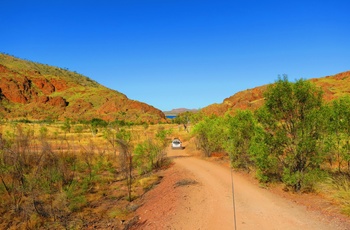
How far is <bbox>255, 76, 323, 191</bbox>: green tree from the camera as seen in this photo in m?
12.7

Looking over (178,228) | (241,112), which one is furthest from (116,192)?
(241,112)

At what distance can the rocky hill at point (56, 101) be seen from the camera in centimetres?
10781

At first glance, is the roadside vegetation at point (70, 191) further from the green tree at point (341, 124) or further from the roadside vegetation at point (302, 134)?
the green tree at point (341, 124)

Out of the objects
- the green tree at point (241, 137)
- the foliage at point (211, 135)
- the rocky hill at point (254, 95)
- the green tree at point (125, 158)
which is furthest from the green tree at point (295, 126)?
the rocky hill at point (254, 95)

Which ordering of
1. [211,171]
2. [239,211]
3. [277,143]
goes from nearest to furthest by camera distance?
[239,211] < [277,143] < [211,171]

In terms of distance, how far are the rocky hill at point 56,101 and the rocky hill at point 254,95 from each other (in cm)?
3456

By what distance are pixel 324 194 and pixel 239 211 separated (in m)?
4.31

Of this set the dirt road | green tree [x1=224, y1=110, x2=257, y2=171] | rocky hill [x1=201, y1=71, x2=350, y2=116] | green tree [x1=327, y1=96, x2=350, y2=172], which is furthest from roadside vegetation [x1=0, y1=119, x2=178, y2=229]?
rocky hill [x1=201, y1=71, x2=350, y2=116]

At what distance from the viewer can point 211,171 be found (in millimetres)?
19531

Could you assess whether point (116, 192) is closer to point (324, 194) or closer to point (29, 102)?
point (324, 194)

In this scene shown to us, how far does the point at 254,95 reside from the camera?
3770 inches

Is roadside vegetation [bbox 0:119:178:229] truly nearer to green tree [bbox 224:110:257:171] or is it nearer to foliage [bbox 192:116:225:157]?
foliage [bbox 192:116:225:157]

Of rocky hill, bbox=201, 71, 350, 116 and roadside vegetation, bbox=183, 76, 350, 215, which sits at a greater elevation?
rocky hill, bbox=201, 71, 350, 116

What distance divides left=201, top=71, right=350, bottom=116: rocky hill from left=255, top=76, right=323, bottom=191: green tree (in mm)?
59649
